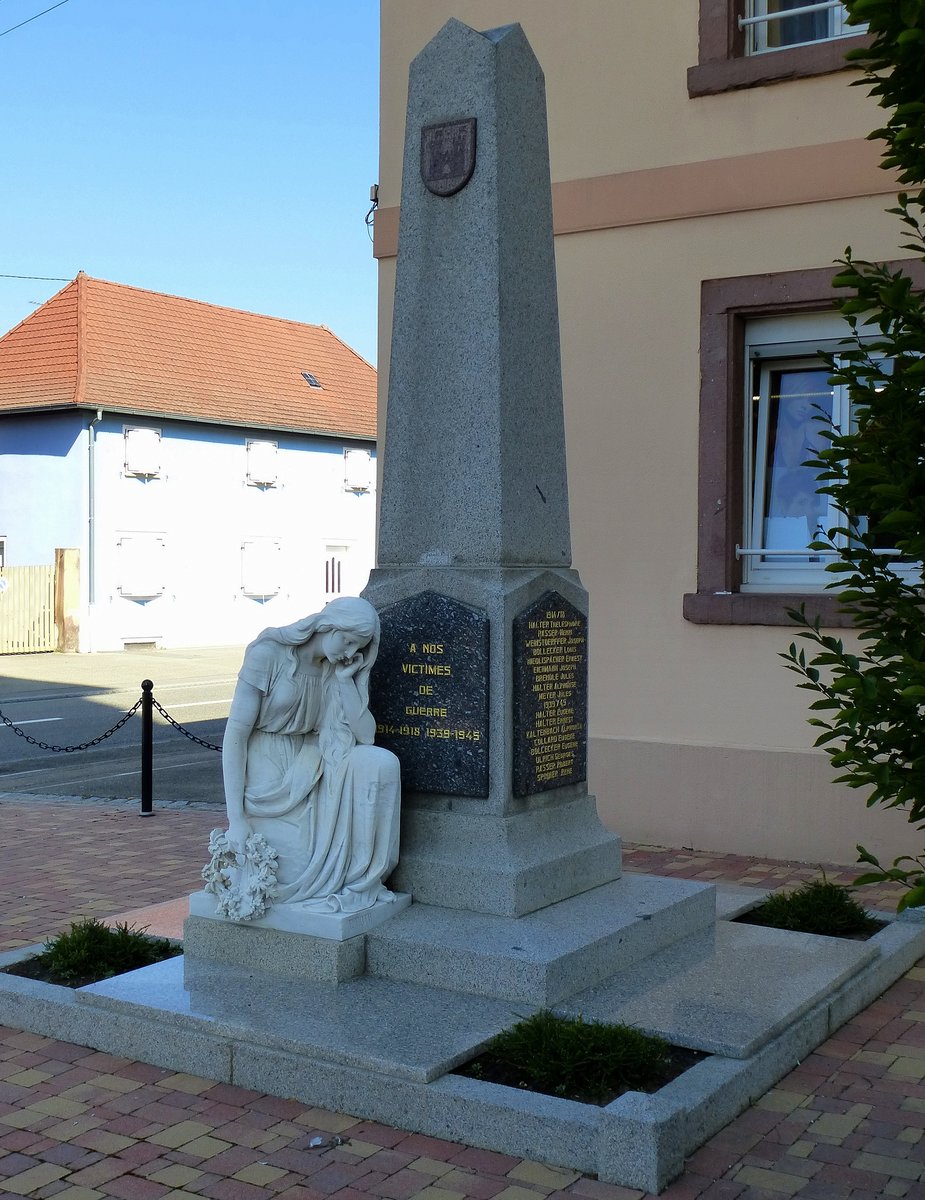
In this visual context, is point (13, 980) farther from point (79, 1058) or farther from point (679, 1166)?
point (679, 1166)

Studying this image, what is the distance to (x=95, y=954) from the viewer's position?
18.9 feet

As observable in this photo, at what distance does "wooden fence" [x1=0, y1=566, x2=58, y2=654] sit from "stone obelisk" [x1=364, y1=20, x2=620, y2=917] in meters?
23.4

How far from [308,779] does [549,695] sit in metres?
1.14

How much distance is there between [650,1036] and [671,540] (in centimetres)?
499

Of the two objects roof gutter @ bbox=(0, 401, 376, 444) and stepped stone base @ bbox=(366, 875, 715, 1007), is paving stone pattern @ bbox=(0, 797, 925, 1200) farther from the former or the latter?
roof gutter @ bbox=(0, 401, 376, 444)

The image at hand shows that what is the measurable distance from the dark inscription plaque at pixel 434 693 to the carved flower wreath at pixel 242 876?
0.74m

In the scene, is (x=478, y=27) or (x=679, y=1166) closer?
(x=679, y=1166)

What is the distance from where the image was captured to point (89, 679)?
22.6 m

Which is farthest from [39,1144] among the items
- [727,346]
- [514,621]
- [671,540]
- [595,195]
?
[595,195]

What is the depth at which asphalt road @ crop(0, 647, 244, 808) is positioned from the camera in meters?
12.6

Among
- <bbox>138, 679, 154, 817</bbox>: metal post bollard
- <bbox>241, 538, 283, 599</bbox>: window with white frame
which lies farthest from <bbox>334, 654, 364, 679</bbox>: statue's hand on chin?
<bbox>241, 538, 283, 599</bbox>: window with white frame

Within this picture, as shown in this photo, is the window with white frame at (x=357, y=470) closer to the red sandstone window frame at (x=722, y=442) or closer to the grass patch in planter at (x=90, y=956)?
the red sandstone window frame at (x=722, y=442)

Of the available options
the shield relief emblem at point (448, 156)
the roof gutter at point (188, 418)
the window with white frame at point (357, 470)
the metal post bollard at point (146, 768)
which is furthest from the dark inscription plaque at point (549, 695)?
the window with white frame at point (357, 470)

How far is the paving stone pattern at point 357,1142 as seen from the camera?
157 inches
